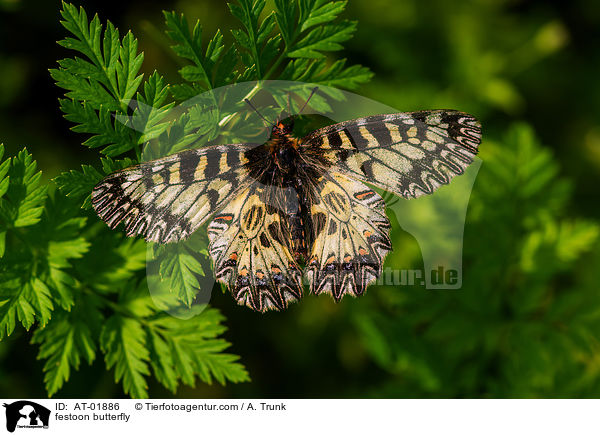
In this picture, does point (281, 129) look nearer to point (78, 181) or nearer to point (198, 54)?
point (198, 54)

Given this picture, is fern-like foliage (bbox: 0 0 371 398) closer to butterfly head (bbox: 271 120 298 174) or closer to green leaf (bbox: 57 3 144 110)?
green leaf (bbox: 57 3 144 110)

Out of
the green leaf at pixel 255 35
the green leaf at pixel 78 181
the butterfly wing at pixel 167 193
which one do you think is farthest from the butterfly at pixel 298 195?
the green leaf at pixel 255 35

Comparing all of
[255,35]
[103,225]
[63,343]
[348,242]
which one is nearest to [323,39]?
[255,35]

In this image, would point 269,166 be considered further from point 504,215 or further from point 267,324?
point 267,324

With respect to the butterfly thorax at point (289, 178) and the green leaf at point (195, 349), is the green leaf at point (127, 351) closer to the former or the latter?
the green leaf at point (195, 349)

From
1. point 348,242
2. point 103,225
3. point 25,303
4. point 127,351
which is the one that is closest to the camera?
point 25,303
